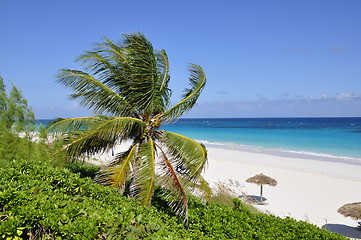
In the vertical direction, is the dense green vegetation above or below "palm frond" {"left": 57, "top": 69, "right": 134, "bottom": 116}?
below

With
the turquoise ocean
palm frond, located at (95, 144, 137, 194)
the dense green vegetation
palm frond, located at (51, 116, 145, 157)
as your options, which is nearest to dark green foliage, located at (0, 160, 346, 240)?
the dense green vegetation

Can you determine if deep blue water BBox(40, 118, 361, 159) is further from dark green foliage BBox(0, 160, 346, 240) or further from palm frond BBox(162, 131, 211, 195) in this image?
dark green foliage BBox(0, 160, 346, 240)

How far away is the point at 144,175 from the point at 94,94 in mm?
2533

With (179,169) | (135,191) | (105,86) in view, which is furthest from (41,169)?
(179,169)

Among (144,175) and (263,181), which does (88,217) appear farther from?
(263,181)

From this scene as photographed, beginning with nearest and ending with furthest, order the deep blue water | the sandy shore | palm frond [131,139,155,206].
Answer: palm frond [131,139,155,206], the sandy shore, the deep blue water

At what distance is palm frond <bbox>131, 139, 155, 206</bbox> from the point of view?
21.0 feet

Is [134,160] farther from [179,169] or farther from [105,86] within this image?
[105,86]

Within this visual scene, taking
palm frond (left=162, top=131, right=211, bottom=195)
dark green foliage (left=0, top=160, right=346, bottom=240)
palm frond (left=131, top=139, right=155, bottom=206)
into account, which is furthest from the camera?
palm frond (left=162, top=131, right=211, bottom=195)

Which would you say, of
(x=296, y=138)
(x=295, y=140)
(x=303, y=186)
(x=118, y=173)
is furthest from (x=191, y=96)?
(x=296, y=138)

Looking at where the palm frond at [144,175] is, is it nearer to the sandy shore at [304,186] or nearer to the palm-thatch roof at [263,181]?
the sandy shore at [304,186]

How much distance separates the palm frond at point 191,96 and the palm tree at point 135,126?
32 mm

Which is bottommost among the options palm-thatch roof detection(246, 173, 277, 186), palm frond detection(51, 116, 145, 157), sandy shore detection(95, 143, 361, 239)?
sandy shore detection(95, 143, 361, 239)

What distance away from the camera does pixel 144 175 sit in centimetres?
662
